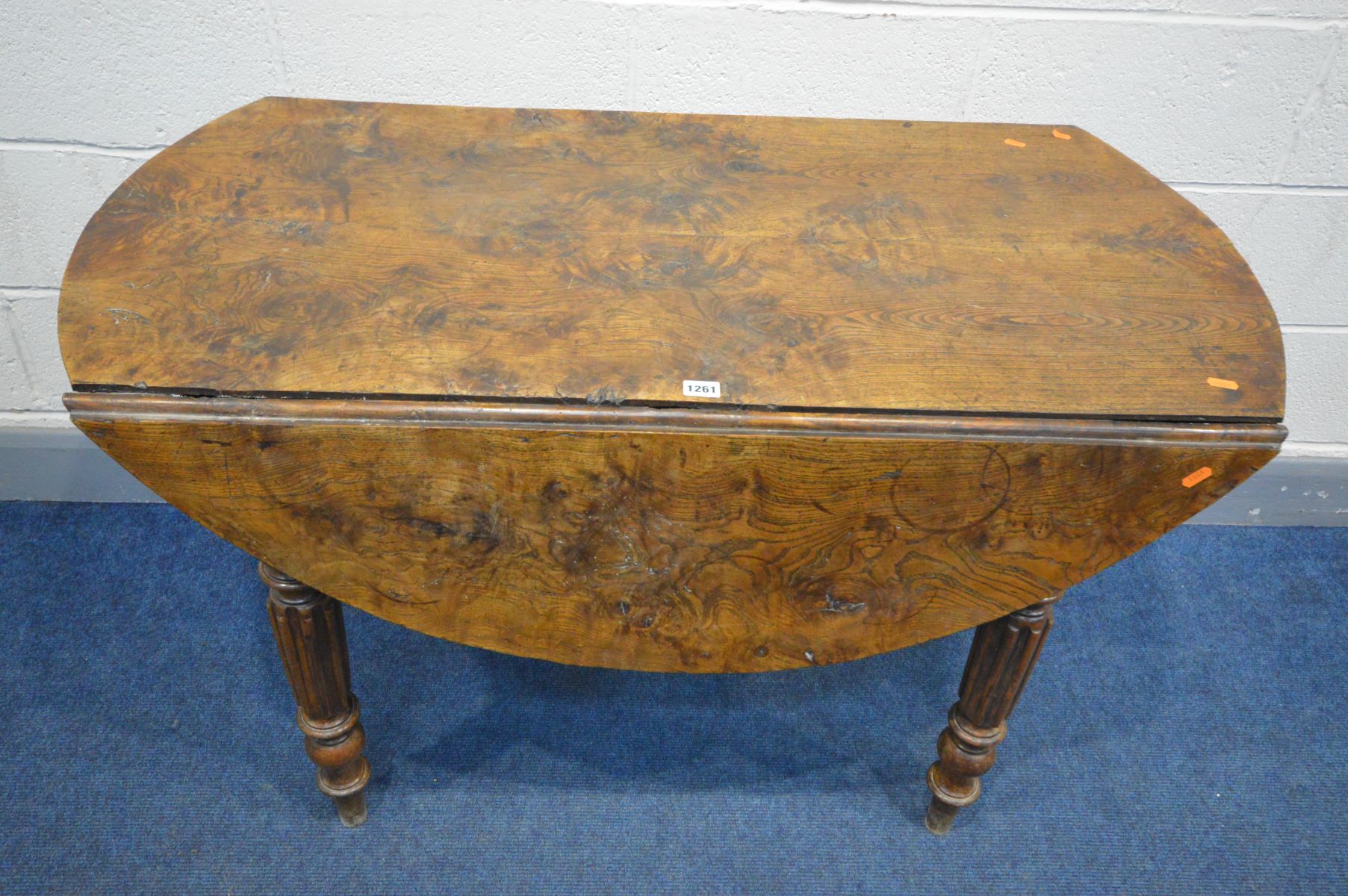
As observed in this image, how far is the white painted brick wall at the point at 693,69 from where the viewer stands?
1688mm

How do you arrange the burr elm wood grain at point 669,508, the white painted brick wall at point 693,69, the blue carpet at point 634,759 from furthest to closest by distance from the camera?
the white painted brick wall at point 693,69 < the blue carpet at point 634,759 < the burr elm wood grain at point 669,508

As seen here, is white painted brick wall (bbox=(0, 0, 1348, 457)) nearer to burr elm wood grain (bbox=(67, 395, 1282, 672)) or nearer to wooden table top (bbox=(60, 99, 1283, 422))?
wooden table top (bbox=(60, 99, 1283, 422))

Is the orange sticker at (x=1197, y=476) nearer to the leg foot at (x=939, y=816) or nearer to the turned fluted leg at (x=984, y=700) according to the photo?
the turned fluted leg at (x=984, y=700)

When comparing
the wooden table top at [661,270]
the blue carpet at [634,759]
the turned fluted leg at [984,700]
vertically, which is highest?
the wooden table top at [661,270]

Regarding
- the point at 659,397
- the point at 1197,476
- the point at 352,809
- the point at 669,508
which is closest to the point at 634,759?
the point at 352,809

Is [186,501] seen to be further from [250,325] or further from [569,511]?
[569,511]

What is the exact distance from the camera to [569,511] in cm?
117

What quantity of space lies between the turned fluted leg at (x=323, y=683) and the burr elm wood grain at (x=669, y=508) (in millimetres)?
116

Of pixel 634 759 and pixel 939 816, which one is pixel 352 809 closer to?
pixel 634 759

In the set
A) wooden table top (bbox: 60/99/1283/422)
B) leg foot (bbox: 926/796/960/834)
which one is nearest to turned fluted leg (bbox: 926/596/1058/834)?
leg foot (bbox: 926/796/960/834)

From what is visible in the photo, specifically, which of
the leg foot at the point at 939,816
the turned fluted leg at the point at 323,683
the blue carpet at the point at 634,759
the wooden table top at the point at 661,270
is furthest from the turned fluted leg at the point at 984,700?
the turned fluted leg at the point at 323,683

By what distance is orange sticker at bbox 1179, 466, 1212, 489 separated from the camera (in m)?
1.16

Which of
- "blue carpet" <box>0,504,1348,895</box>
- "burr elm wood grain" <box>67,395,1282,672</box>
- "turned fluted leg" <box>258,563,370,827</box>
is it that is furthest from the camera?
"blue carpet" <box>0,504,1348,895</box>

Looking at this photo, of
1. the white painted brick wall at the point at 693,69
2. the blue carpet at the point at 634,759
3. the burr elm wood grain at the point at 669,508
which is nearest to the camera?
the burr elm wood grain at the point at 669,508
